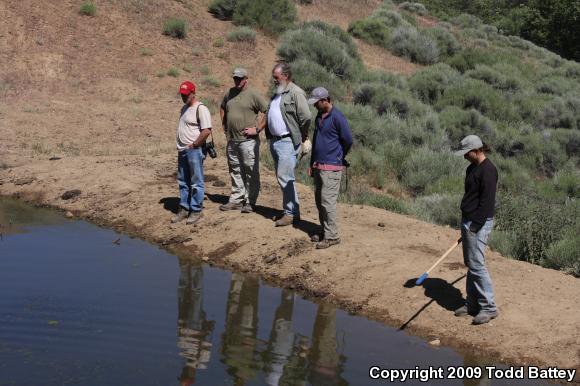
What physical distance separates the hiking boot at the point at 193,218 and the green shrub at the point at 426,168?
20.8 ft

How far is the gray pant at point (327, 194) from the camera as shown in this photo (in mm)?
9336

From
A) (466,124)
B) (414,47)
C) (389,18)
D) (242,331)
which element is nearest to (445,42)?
→ (414,47)

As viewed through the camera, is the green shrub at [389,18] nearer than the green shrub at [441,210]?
No

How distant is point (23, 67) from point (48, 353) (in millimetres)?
17004

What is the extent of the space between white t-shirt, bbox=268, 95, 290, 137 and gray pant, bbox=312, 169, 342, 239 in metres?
0.78

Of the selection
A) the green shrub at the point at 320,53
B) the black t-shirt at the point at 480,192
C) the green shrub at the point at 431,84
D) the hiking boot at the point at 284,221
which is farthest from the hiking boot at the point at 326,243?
the green shrub at the point at 320,53

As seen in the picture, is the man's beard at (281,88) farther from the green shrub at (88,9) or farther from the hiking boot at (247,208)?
the green shrub at (88,9)

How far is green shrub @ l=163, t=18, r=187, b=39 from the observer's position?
26938 millimetres

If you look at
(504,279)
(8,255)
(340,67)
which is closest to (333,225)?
(504,279)

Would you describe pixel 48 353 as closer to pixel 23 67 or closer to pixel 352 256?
pixel 352 256

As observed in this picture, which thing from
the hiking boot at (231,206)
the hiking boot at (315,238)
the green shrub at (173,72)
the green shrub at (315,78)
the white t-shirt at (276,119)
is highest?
the white t-shirt at (276,119)

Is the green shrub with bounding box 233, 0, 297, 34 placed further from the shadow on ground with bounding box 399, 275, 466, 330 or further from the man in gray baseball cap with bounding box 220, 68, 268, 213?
the shadow on ground with bounding box 399, 275, 466, 330

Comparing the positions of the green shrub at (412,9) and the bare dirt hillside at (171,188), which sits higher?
the green shrub at (412,9)

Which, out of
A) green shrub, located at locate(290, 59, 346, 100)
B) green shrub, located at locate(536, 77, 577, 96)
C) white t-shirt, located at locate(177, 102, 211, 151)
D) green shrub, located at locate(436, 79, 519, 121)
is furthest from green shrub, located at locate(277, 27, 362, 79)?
white t-shirt, located at locate(177, 102, 211, 151)
